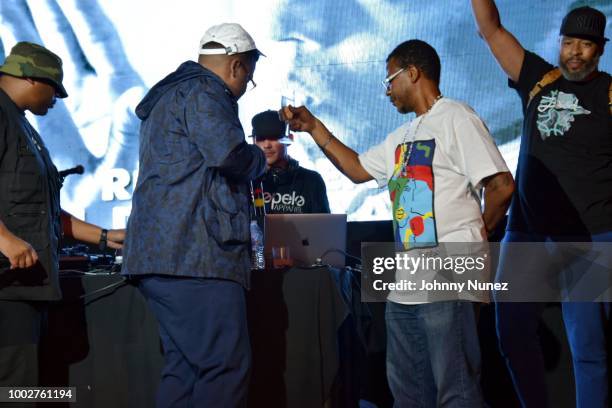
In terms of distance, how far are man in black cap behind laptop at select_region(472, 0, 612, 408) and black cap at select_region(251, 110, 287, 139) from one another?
5.17ft

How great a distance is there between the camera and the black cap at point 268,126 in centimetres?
445

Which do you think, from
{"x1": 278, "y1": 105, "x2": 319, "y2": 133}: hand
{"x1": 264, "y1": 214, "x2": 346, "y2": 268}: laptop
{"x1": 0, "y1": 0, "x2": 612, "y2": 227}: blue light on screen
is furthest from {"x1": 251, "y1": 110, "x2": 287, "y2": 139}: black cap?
{"x1": 278, "y1": 105, "x2": 319, "y2": 133}: hand

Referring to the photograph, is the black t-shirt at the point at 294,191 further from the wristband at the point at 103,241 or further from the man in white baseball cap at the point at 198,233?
the man in white baseball cap at the point at 198,233

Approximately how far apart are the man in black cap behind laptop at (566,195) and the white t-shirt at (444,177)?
77cm

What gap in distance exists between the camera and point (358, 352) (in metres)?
3.27

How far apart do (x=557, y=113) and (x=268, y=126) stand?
1.86 metres

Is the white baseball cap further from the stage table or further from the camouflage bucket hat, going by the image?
the stage table

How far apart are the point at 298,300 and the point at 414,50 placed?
3.83 feet

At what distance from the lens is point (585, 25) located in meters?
3.17

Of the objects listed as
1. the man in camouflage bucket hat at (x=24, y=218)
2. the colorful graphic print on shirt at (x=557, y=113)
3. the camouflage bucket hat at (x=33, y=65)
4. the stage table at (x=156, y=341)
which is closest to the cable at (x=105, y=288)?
Answer: the stage table at (x=156, y=341)

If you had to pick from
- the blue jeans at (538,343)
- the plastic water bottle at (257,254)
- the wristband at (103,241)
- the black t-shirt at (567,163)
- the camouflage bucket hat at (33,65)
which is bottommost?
the blue jeans at (538,343)

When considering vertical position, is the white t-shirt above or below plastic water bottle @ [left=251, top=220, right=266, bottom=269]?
above

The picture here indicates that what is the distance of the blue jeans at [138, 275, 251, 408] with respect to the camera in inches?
96.0

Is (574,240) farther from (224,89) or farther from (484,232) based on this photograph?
(224,89)
